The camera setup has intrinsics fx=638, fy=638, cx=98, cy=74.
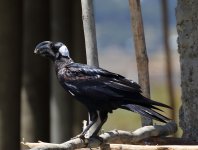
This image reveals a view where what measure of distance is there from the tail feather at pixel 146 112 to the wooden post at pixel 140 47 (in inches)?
39.0

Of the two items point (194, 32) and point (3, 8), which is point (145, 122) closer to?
point (194, 32)

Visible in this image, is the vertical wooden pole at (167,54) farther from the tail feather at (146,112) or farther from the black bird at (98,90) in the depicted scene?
the tail feather at (146,112)

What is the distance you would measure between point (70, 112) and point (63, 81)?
267 centimetres

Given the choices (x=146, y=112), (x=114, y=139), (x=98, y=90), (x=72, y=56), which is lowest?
(x=114, y=139)

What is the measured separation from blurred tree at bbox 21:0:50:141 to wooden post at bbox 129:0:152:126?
80.7 inches

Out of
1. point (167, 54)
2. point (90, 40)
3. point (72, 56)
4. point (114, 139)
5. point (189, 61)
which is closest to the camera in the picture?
point (114, 139)

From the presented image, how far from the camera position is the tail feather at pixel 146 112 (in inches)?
120

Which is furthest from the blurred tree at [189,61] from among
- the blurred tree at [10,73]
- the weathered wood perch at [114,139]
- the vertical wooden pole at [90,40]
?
the blurred tree at [10,73]

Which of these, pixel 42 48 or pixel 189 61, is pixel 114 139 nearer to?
pixel 42 48

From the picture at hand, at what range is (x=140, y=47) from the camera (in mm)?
4148

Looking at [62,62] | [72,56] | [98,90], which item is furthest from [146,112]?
[72,56]

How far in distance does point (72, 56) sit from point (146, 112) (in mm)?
2951

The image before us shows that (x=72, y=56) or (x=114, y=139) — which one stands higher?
Answer: (x=72, y=56)

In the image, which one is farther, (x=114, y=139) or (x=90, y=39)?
(x=90, y=39)
